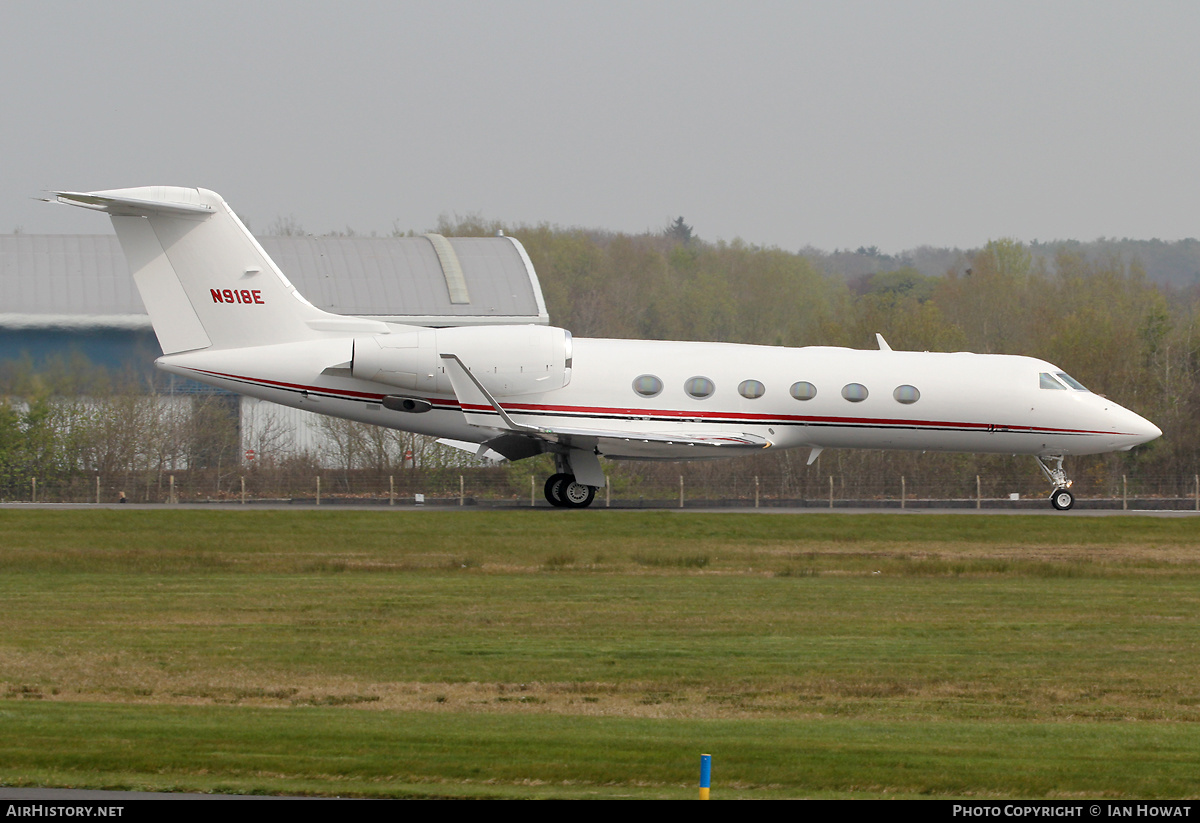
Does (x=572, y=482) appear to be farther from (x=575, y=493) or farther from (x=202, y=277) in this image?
(x=202, y=277)

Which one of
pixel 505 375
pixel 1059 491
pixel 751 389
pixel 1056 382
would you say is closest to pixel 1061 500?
pixel 1059 491

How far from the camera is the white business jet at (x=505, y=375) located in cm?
2653

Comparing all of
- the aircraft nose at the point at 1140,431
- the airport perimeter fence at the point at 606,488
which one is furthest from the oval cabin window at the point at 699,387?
the aircraft nose at the point at 1140,431

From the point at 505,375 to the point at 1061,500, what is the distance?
1245cm

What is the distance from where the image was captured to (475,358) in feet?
86.8

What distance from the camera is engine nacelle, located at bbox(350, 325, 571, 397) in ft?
86.2

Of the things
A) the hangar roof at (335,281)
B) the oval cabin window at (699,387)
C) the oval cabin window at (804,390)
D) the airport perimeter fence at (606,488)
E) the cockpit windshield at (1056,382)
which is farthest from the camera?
the hangar roof at (335,281)

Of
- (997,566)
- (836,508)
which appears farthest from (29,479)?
(997,566)

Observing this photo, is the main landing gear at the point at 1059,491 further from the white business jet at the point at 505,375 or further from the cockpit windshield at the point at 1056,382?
the white business jet at the point at 505,375

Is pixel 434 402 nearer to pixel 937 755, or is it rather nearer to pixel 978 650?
pixel 978 650

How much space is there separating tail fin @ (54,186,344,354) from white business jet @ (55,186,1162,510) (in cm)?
3

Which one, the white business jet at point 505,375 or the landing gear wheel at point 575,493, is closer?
the white business jet at point 505,375

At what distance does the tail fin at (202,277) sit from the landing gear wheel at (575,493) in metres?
5.68

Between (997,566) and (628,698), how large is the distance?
11.1 meters
